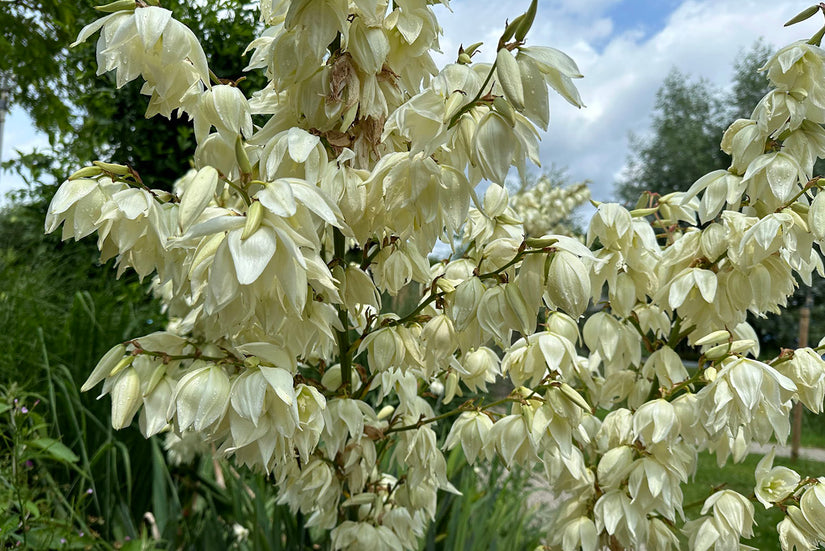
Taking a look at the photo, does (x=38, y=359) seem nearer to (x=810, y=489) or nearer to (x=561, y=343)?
(x=561, y=343)

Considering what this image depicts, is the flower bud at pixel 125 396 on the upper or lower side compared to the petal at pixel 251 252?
lower

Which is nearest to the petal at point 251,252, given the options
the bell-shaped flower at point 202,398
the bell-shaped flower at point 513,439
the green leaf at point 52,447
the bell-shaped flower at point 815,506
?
the bell-shaped flower at point 202,398

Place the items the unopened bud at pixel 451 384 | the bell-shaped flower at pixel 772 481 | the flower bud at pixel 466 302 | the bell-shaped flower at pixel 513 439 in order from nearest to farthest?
1. the flower bud at pixel 466 302
2. the bell-shaped flower at pixel 513 439
3. the bell-shaped flower at pixel 772 481
4. the unopened bud at pixel 451 384

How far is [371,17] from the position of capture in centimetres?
74

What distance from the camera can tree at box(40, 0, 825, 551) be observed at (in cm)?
66

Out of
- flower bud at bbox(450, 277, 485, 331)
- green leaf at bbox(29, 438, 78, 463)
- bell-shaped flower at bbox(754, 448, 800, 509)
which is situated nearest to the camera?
flower bud at bbox(450, 277, 485, 331)

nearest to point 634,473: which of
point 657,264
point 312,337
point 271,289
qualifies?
point 657,264

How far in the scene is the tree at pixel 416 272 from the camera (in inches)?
25.9

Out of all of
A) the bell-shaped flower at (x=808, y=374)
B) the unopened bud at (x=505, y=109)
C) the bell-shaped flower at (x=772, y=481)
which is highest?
the unopened bud at (x=505, y=109)

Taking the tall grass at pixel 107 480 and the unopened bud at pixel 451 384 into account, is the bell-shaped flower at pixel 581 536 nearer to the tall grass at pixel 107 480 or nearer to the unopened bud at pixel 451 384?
the unopened bud at pixel 451 384

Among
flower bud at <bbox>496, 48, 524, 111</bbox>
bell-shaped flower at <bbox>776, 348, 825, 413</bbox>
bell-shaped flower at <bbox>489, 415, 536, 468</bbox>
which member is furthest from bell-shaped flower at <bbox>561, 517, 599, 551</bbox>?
flower bud at <bbox>496, 48, 524, 111</bbox>

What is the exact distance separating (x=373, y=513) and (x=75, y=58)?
3306 millimetres

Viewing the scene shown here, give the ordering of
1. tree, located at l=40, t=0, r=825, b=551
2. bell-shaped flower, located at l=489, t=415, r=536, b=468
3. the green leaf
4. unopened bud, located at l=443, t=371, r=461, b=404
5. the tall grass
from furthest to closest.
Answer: the tall grass, the green leaf, unopened bud, located at l=443, t=371, r=461, b=404, bell-shaped flower, located at l=489, t=415, r=536, b=468, tree, located at l=40, t=0, r=825, b=551

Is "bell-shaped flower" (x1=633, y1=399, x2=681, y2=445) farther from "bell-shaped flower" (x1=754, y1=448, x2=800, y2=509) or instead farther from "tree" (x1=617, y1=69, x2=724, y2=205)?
→ "tree" (x1=617, y1=69, x2=724, y2=205)
